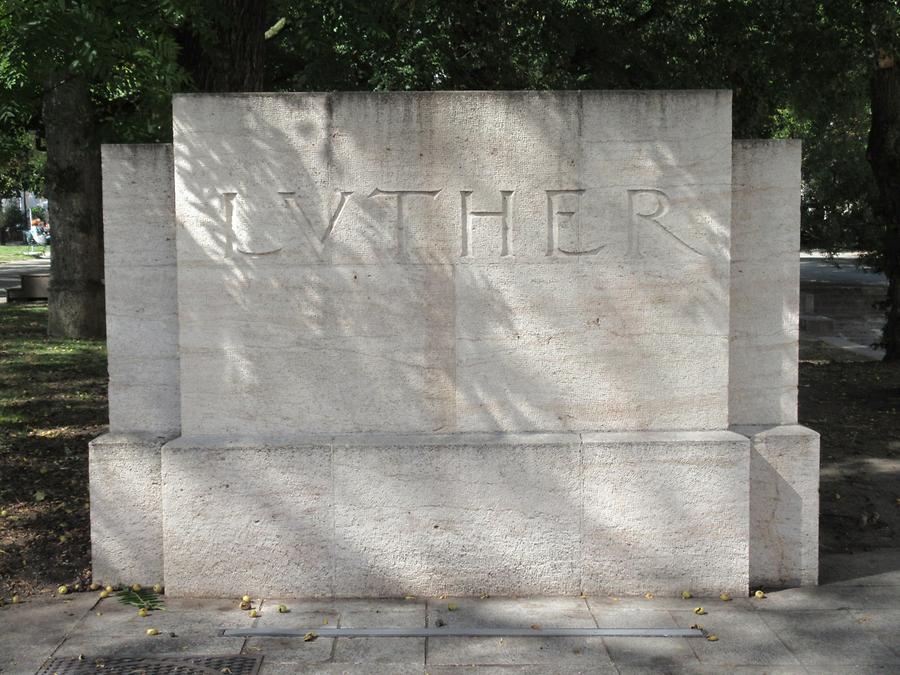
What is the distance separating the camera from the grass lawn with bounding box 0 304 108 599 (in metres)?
6.56

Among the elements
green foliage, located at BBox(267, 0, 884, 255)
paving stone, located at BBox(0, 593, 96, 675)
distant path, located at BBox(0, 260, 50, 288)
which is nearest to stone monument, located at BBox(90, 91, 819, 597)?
paving stone, located at BBox(0, 593, 96, 675)

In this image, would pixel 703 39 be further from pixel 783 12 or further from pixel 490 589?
pixel 490 589

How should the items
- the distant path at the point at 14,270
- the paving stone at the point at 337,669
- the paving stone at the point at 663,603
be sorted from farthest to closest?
1. the distant path at the point at 14,270
2. the paving stone at the point at 663,603
3. the paving stone at the point at 337,669

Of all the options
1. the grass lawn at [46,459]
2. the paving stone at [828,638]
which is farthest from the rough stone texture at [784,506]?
the grass lawn at [46,459]

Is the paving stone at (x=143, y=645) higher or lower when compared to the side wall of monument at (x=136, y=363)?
lower

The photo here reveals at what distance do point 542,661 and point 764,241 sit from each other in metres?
2.82

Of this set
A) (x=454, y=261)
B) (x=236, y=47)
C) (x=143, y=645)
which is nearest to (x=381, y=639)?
(x=143, y=645)

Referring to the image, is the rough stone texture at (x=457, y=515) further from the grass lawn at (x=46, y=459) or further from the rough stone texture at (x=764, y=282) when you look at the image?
the grass lawn at (x=46, y=459)

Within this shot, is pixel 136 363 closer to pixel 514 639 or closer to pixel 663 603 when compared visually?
pixel 514 639

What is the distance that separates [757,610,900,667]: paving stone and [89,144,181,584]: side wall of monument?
3.57 m

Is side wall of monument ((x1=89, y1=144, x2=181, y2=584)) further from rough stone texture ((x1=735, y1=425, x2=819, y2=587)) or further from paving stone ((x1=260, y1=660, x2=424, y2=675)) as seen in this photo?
rough stone texture ((x1=735, y1=425, x2=819, y2=587))

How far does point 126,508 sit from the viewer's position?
6141 mm

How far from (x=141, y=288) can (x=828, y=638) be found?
4295 millimetres

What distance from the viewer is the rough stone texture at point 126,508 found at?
6117mm
